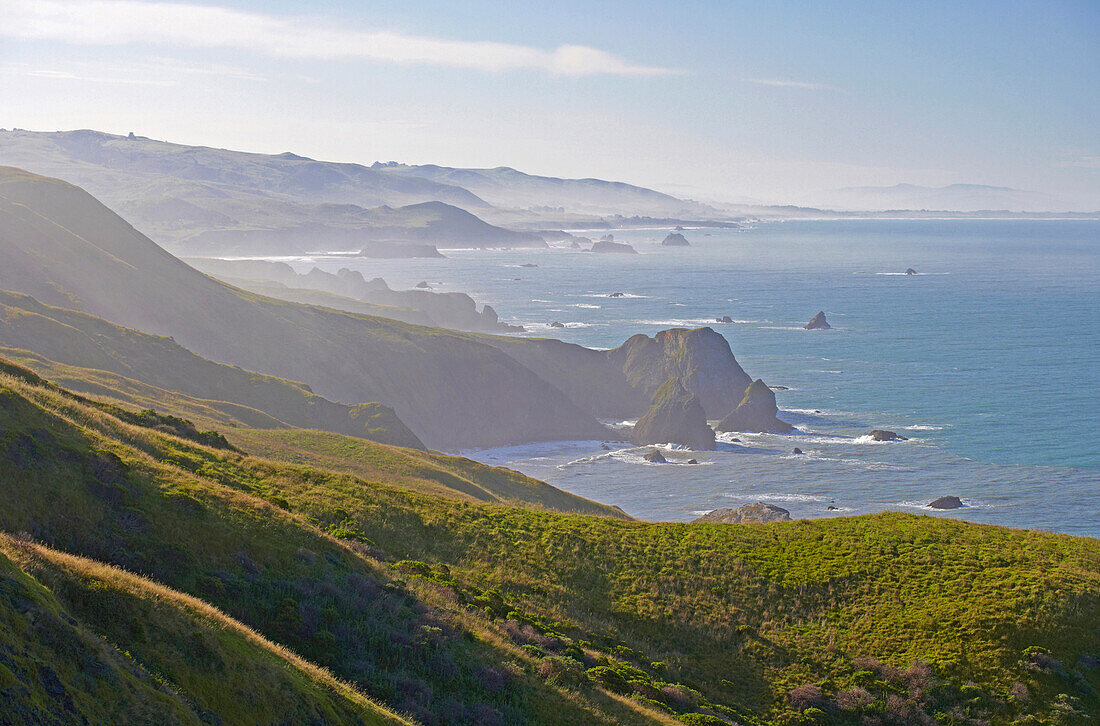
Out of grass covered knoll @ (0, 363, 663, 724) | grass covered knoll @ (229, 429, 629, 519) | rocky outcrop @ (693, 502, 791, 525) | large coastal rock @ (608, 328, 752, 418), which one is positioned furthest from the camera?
large coastal rock @ (608, 328, 752, 418)

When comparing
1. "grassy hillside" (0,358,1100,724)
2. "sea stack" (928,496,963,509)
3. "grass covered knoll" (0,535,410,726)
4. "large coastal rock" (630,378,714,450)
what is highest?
"grass covered knoll" (0,535,410,726)

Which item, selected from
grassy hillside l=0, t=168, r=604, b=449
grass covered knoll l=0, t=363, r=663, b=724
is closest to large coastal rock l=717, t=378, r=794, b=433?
grassy hillside l=0, t=168, r=604, b=449

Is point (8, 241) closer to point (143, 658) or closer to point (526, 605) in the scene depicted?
point (526, 605)

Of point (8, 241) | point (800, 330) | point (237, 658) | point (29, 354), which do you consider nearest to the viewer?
point (237, 658)

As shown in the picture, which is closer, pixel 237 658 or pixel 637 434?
pixel 237 658

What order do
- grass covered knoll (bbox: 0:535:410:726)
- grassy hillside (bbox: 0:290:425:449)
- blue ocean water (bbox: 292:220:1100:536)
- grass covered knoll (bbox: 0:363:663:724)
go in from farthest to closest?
blue ocean water (bbox: 292:220:1100:536) < grassy hillside (bbox: 0:290:425:449) < grass covered knoll (bbox: 0:363:663:724) < grass covered knoll (bbox: 0:535:410:726)

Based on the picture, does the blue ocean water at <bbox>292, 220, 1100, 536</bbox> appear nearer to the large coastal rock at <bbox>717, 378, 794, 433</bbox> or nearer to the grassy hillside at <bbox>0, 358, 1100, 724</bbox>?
the large coastal rock at <bbox>717, 378, 794, 433</bbox>

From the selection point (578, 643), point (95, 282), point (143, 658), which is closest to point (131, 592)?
point (143, 658)
